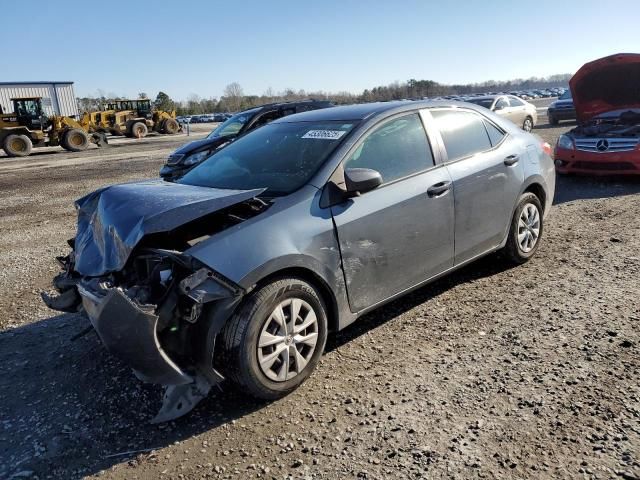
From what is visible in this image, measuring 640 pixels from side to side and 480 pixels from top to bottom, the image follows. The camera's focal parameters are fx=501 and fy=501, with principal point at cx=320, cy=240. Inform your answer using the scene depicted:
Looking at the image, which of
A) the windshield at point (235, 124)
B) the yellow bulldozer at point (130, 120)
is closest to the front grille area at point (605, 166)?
the windshield at point (235, 124)

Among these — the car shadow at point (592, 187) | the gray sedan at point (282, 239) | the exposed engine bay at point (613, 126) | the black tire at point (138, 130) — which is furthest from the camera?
the black tire at point (138, 130)

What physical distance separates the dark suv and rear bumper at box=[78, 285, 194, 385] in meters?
6.76

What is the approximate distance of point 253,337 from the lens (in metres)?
2.82

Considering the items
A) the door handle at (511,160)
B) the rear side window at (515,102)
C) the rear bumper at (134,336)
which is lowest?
the rear bumper at (134,336)

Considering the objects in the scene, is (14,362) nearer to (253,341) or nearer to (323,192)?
(253,341)

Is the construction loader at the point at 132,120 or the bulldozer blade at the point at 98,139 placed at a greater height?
the construction loader at the point at 132,120

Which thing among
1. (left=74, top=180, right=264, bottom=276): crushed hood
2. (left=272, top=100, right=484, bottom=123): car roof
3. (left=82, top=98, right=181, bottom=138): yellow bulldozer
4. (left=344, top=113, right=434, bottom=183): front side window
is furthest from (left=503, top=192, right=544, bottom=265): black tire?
(left=82, top=98, right=181, bottom=138): yellow bulldozer

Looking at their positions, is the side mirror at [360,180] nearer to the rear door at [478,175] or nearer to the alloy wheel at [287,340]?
the alloy wheel at [287,340]

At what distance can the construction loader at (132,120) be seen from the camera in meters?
31.0

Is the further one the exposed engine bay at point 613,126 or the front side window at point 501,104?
the front side window at point 501,104

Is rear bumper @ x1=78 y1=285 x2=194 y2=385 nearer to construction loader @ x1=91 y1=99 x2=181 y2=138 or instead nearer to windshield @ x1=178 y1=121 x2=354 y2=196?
windshield @ x1=178 y1=121 x2=354 y2=196

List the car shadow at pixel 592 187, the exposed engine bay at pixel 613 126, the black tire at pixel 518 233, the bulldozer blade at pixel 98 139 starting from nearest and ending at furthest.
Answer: the black tire at pixel 518 233, the car shadow at pixel 592 187, the exposed engine bay at pixel 613 126, the bulldozer blade at pixel 98 139

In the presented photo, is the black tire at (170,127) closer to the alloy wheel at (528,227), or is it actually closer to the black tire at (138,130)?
the black tire at (138,130)

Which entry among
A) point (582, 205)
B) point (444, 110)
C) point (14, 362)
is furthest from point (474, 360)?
point (582, 205)
